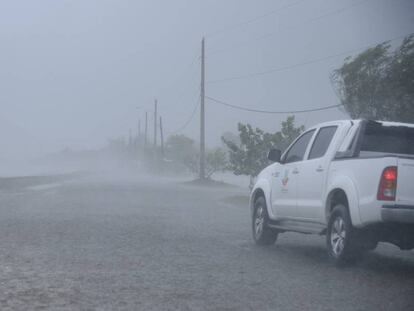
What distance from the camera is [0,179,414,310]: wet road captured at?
7.50 meters

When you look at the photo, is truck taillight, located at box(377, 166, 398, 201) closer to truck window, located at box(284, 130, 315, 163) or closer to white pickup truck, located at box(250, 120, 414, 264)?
white pickup truck, located at box(250, 120, 414, 264)

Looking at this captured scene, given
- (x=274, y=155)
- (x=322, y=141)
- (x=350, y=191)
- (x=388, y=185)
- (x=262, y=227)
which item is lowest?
(x=262, y=227)

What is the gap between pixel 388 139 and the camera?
34.5 ft

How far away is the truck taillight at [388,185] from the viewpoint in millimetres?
8859

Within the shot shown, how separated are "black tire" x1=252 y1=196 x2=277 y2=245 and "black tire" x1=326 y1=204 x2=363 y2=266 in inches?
96.7

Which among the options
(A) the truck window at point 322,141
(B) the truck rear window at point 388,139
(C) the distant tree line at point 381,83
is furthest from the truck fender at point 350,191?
(C) the distant tree line at point 381,83

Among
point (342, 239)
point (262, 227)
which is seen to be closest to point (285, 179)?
point (262, 227)

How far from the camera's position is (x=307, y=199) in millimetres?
11117

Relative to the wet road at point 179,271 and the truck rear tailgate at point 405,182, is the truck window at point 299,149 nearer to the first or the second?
the wet road at point 179,271

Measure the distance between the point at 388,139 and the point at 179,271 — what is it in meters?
3.52

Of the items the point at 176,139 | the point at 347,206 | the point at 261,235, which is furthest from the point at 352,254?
the point at 176,139

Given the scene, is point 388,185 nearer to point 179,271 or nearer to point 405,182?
point 405,182

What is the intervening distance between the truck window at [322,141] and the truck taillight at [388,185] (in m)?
2.15

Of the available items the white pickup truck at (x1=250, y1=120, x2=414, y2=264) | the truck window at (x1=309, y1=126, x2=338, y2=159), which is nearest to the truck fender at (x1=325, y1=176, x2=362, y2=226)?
the white pickup truck at (x1=250, y1=120, x2=414, y2=264)
